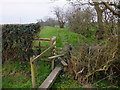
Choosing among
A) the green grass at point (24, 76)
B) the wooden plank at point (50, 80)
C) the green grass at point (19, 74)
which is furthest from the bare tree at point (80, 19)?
the wooden plank at point (50, 80)

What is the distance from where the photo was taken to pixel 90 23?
10203 mm

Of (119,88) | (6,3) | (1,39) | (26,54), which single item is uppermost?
(6,3)

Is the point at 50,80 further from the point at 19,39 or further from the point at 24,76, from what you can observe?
the point at 19,39

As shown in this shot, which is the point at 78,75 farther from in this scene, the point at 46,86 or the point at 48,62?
the point at 48,62

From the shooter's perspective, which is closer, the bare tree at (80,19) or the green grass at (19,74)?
the green grass at (19,74)

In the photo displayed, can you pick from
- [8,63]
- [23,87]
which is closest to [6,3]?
[8,63]

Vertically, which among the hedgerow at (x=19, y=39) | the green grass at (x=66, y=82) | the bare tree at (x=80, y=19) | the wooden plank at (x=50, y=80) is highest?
the bare tree at (x=80, y=19)

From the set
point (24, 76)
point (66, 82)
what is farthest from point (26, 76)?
point (66, 82)

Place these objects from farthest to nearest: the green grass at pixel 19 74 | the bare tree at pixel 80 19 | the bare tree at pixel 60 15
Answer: the bare tree at pixel 60 15 < the bare tree at pixel 80 19 < the green grass at pixel 19 74

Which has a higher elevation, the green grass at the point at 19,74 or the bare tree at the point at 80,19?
the bare tree at the point at 80,19

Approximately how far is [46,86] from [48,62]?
6.42 feet

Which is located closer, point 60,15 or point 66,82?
point 66,82

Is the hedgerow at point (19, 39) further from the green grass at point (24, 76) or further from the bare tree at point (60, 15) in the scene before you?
the bare tree at point (60, 15)

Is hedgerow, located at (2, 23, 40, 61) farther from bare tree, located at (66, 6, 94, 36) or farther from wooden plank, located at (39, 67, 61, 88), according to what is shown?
bare tree, located at (66, 6, 94, 36)
